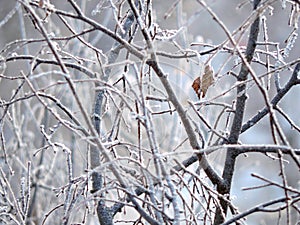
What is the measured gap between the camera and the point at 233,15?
462 cm

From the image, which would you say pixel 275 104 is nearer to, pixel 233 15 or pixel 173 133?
pixel 173 133

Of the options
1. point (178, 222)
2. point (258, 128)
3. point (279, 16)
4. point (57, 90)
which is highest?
point (279, 16)

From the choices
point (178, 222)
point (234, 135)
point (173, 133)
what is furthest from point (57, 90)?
point (178, 222)

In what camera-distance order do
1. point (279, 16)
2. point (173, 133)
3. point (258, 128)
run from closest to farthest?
point (173, 133) → point (258, 128) → point (279, 16)

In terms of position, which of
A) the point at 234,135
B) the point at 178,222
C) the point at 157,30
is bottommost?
the point at 178,222

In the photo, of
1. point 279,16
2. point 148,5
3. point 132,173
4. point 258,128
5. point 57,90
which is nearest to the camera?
point 132,173

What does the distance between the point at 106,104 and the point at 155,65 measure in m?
0.21

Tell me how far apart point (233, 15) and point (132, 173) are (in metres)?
4.07

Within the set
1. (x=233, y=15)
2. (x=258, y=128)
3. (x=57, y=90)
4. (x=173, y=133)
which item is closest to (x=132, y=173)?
(x=173, y=133)

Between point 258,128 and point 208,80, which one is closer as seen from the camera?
point 208,80

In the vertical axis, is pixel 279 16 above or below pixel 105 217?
A: above

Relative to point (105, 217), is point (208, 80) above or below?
above

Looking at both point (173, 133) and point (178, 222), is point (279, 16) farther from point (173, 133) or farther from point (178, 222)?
point (178, 222)

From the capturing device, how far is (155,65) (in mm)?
650
